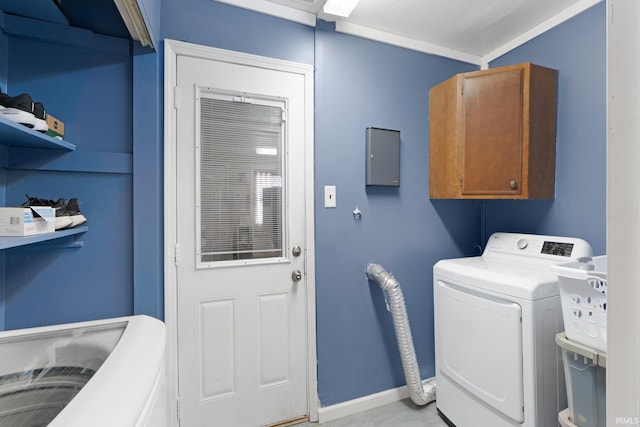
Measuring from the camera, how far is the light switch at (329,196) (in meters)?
1.80

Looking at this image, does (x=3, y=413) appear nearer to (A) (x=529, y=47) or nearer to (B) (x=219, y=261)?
(B) (x=219, y=261)

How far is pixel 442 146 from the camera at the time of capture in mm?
1969

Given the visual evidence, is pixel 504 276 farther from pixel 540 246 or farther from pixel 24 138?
pixel 24 138

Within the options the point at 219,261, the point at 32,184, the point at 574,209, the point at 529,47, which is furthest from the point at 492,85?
the point at 32,184

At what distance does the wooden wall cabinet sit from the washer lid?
1.38 feet

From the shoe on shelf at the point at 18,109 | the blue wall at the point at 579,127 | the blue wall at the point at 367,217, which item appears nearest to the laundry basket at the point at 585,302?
the blue wall at the point at 579,127

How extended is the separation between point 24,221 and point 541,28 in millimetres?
2904

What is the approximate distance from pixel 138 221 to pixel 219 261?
45 centimetres

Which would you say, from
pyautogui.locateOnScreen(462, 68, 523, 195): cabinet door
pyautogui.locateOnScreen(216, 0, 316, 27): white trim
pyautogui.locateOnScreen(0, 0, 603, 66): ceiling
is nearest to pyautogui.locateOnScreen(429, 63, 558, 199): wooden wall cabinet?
pyautogui.locateOnScreen(462, 68, 523, 195): cabinet door

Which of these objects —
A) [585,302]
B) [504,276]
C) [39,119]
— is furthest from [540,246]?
[39,119]

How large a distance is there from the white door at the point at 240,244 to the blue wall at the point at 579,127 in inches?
63.7

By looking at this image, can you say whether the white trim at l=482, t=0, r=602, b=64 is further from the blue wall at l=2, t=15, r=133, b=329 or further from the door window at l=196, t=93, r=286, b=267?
the blue wall at l=2, t=15, r=133, b=329

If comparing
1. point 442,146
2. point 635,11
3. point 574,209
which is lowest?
point 574,209

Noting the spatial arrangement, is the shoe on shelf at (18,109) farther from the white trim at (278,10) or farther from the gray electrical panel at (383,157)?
the gray electrical panel at (383,157)
